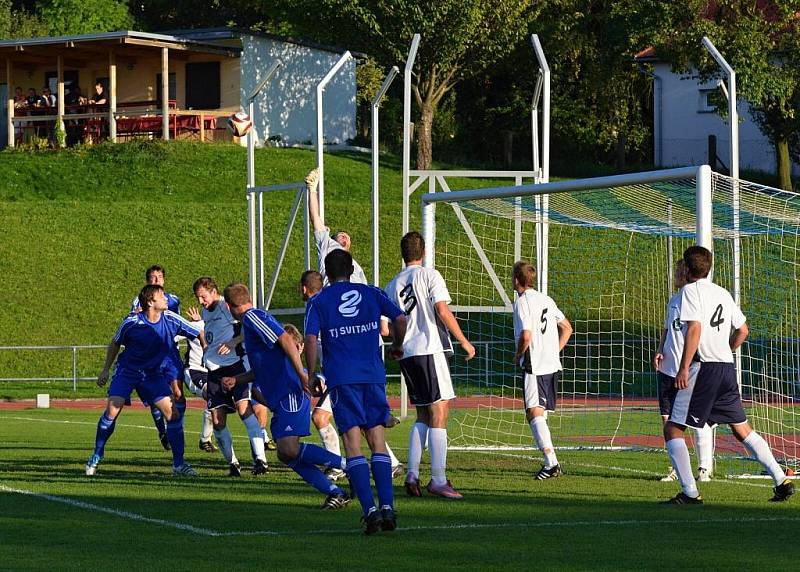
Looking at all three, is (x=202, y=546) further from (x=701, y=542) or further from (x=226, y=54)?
(x=226, y=54)

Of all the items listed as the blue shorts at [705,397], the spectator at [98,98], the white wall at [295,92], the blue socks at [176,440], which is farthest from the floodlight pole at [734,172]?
the white wall at [295,92]

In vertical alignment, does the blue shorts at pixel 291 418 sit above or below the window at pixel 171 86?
below

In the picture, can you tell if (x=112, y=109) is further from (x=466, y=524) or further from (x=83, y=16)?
(x=466, y=524)

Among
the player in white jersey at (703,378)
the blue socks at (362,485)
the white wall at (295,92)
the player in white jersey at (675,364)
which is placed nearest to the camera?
the blue socks at (362,485)

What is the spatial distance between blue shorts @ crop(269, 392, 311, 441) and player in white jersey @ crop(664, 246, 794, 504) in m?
2.84

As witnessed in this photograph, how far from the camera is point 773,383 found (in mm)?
20281

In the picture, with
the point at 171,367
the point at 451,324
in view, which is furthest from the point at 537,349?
the point at 171,367

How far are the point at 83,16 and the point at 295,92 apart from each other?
11920mm

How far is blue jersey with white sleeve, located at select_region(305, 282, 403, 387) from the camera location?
9008 mm

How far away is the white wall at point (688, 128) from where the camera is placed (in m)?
46.5

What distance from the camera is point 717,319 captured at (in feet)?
34.2

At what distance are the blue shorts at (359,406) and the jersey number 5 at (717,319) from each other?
2.89 m

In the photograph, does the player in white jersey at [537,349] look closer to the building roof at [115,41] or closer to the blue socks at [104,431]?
the blue socks at [104,431]

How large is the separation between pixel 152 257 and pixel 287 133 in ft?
42.8
